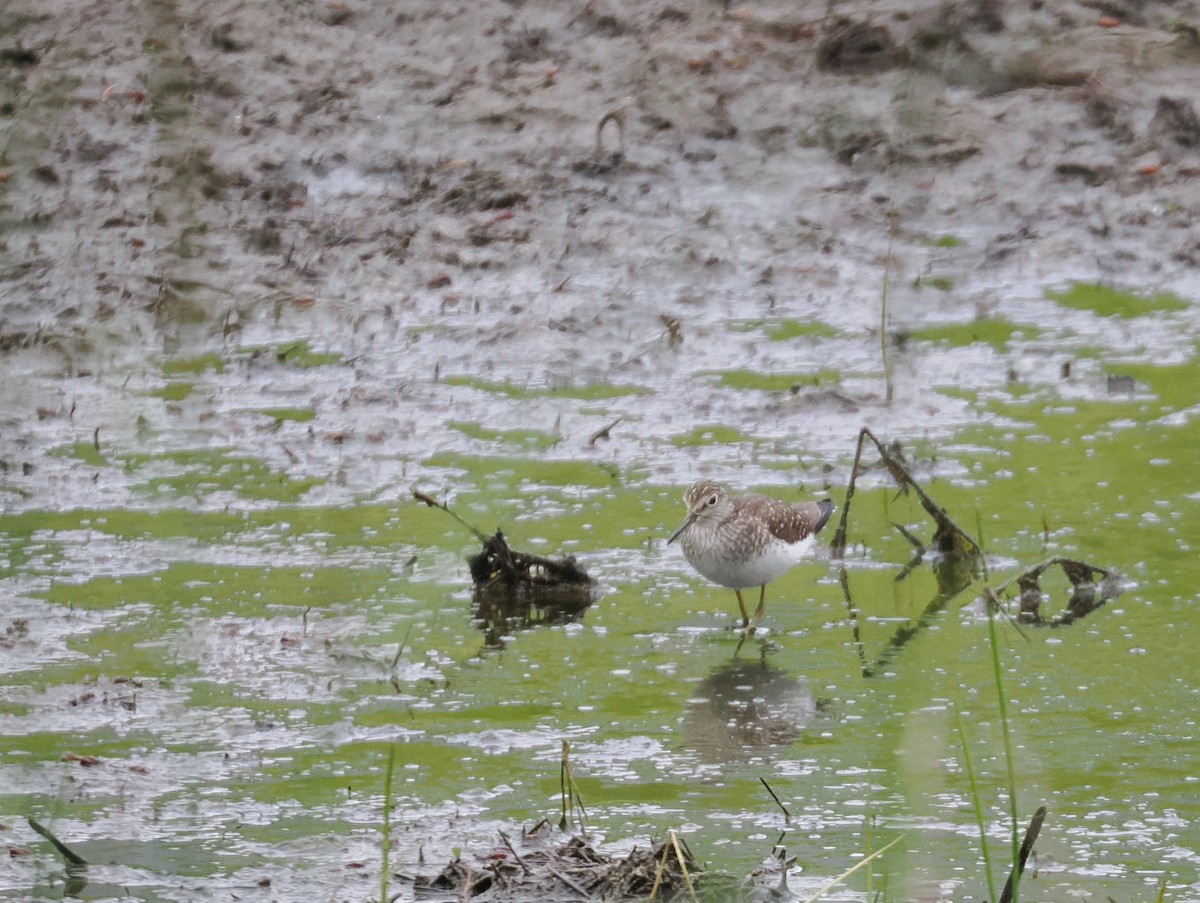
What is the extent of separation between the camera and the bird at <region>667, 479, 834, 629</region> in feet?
19.2

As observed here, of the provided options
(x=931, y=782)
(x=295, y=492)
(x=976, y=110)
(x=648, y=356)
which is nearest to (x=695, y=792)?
(x=931, y=782)

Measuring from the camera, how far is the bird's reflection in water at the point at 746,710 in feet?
16.3

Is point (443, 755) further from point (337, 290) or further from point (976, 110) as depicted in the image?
point (976, 110)

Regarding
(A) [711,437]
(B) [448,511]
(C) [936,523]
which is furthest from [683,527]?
(B) [448,511]

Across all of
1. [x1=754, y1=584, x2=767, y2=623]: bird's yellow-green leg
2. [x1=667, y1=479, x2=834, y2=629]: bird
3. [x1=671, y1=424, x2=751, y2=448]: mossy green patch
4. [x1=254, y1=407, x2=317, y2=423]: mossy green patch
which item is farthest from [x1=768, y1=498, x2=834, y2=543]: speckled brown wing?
[x1=254, y1=407, x2=317, y2=423]: mossy green patch

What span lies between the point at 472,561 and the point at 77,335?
142 inches

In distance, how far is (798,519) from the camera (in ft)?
20.3

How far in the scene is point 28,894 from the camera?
4043 millimetres

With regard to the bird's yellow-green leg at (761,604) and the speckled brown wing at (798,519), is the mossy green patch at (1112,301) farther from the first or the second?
the bird's yellow-green leg at (761,604)

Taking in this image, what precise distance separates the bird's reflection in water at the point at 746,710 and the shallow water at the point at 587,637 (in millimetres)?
16

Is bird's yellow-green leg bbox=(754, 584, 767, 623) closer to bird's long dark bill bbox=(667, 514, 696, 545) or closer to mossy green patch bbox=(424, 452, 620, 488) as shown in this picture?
bird's long dark bill bbox=(667, 514, 696, 545)

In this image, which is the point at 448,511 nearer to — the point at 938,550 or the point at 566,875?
the point at 566,875

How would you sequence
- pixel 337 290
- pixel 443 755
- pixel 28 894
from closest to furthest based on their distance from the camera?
pixel 28 894
pixel 443 755
pixel 337 290

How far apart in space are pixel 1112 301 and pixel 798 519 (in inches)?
156
